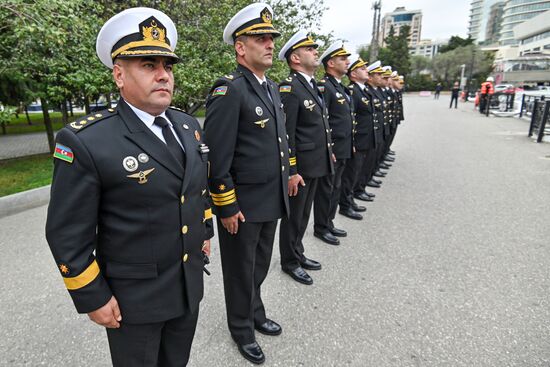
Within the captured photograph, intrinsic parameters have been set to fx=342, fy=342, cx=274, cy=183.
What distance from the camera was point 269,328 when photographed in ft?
8.43

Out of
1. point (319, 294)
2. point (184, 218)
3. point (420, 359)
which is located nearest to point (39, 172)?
point (319, 294)

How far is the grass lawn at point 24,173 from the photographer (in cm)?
588

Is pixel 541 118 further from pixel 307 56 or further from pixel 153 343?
pixel 153 343

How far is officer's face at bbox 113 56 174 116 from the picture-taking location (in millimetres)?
1327

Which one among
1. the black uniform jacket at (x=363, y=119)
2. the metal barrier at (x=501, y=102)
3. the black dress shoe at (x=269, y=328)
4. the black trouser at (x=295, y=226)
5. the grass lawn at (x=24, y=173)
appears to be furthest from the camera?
the metal barrier at (x=501, y=102)

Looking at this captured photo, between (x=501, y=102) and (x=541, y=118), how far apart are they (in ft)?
37.4

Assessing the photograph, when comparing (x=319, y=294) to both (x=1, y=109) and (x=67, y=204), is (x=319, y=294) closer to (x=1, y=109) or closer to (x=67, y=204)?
(x=67, y=204)

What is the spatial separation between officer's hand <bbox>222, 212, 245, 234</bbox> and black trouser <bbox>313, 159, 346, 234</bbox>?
177cm

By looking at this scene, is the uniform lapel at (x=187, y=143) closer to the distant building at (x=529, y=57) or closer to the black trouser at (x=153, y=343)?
the black trouser at (x=153, y=343)

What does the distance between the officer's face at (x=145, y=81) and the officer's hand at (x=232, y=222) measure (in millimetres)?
970

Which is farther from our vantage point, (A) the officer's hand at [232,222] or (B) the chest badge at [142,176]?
(A) the officer's hand at [232,222]

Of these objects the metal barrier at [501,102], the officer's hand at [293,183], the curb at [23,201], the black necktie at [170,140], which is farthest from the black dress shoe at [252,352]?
the metal barrier at [501,102]

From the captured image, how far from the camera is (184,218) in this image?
4.88 feet

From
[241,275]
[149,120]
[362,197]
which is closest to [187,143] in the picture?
[149,120]
